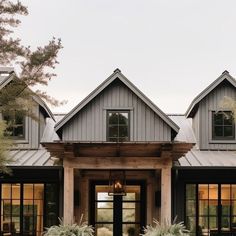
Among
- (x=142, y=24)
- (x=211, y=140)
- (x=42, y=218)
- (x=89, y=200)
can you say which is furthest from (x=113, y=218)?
(x=142, y=24)

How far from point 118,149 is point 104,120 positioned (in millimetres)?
2897

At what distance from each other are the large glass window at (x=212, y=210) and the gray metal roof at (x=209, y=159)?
0.89 meters

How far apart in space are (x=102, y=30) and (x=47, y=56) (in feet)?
36.0

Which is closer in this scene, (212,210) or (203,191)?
(212,210)

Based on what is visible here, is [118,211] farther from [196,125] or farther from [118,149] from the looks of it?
[118,149]

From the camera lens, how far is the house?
67.0 feet

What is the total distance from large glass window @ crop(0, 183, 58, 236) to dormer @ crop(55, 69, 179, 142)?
2208 millimetres

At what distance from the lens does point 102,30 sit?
27.0 m

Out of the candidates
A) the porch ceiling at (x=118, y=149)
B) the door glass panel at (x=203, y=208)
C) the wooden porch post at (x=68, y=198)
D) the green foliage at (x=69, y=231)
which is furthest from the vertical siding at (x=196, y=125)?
the green foliage at (x=69, y=231)

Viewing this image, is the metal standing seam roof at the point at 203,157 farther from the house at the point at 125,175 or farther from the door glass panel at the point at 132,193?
the door glass panel at the point at 132,193

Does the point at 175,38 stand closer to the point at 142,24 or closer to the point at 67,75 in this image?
the point at 142,24

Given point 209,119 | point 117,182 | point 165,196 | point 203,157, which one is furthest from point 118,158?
point 209,119

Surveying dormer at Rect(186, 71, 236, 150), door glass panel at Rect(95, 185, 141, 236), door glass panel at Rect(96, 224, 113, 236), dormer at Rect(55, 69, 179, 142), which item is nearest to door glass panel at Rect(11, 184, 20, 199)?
dormer at Rect(55, 69, 179, 142)

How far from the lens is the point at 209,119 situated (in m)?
22.0
